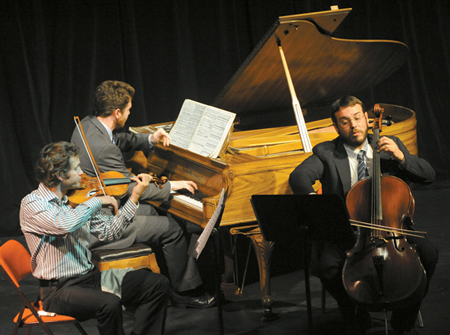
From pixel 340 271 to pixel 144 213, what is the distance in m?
1.57

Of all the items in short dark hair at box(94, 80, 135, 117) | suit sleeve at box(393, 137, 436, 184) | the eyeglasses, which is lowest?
suit sleeve at box(393, 137, 436, 184)

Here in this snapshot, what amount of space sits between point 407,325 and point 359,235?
0.59 metres

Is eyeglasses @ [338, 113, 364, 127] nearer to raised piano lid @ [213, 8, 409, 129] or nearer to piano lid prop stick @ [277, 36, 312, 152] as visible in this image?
piano lid prop stick @ [277, 36, 312, 152]

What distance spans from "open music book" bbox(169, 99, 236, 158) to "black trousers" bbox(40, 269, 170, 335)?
1093 mm

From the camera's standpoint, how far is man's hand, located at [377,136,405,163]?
280 centimetres

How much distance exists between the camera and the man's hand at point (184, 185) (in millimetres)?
3531

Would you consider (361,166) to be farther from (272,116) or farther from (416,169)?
(272,116)

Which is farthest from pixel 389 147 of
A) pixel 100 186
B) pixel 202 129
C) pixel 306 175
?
pixel 100 186

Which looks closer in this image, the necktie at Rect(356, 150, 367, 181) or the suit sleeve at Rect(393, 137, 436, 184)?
the suit sleeve at Rect(393, 137, 436, 184)

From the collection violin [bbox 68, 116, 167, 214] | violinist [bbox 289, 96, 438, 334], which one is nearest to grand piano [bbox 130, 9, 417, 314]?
violinist [bbox 289, 96, 438, 334]

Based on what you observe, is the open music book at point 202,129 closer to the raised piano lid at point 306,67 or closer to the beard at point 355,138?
the raised piano lid at point 306,67

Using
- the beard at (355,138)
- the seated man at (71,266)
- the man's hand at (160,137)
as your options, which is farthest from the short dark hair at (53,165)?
the beard at (355,138)

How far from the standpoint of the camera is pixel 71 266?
2582 mm

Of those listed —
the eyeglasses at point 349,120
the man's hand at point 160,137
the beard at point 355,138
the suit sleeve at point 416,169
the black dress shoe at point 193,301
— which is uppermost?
the eyeglasses at point 349,120
